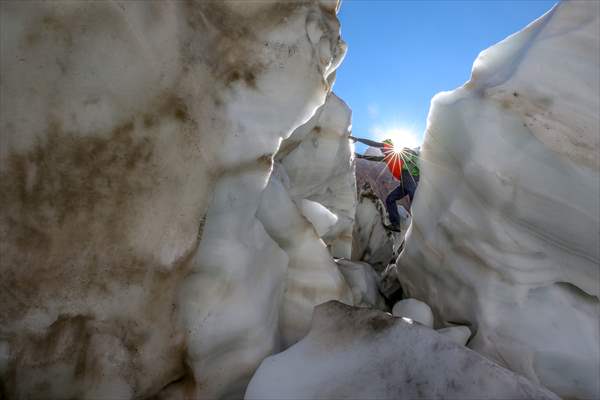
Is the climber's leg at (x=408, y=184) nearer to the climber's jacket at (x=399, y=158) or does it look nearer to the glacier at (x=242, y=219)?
the climber's jacket at (x=399, y=158)

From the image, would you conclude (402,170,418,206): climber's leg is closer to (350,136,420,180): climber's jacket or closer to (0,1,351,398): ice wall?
(350,136,420,180): climber's jacket

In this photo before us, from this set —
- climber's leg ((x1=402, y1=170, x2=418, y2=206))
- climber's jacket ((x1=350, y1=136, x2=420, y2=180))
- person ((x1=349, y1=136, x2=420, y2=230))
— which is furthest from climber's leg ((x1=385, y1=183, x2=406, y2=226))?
climber's jacket ((x1=350, y1=136, x2=420, y2=180))

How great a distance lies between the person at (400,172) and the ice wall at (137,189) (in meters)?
2.51

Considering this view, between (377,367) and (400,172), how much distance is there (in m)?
5.11

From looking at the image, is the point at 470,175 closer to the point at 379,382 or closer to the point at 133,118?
the point at 379,382

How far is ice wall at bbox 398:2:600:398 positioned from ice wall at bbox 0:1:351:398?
0.62m

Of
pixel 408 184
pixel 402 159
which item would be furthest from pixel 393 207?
pixel 402 159

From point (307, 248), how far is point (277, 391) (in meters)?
0.60

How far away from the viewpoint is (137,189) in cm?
88

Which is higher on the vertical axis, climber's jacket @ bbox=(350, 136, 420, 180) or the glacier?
climber's jacket @ bbox=(350, 136, 420, 180)

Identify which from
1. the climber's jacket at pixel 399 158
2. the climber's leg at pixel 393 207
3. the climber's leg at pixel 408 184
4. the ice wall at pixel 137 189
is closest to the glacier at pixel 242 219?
the ice wall at pixel 137 189

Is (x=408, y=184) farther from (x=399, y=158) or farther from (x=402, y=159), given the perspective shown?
(x=399, y=158)

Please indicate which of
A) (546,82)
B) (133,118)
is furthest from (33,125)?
(546,82)

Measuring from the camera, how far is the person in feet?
14.5
